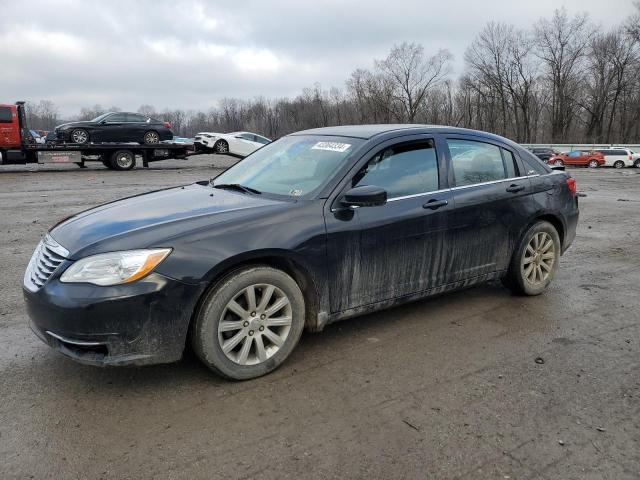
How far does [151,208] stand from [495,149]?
10.3 ft

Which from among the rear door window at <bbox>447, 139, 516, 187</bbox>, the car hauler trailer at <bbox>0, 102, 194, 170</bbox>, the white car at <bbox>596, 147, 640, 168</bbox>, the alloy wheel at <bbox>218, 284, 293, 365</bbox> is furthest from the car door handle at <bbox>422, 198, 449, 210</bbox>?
the white car at <bbox>596, 147, 640, 168</bbox>

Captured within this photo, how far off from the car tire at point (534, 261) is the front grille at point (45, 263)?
12.4 feet

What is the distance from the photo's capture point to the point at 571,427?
282 cm

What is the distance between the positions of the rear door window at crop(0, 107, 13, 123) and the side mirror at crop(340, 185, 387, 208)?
2150cm

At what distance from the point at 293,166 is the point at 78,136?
20.6 meters

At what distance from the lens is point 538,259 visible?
16.3ft

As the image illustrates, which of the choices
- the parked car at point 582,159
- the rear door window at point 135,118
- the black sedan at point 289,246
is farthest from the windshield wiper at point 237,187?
the parked car at point 582,159

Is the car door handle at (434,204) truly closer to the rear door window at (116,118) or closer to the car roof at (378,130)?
the car roof at (378,130)

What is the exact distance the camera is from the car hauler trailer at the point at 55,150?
2053 centimetres

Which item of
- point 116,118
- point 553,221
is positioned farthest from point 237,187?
point 116,118

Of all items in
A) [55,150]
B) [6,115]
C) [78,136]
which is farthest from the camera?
[78,136]

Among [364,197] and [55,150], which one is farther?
[55,150]

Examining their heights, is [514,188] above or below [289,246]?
above

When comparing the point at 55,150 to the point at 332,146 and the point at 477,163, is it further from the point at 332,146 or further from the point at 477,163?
the point at 477,163
